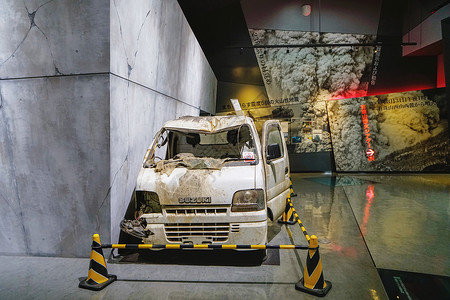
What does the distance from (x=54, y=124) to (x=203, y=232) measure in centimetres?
256

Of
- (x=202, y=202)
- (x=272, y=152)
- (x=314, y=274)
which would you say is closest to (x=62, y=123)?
(x=202, y=202)

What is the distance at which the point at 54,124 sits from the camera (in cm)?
425

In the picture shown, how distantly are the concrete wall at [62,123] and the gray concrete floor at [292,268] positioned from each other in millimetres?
497

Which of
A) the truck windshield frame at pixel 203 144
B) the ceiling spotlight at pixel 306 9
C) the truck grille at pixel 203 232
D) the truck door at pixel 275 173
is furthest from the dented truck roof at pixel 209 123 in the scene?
the ceiling spotlight at pixel 306 9

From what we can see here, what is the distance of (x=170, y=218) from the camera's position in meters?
3.94

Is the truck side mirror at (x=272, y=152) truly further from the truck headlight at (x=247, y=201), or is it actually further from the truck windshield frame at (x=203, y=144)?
the truck headlight at (x=247, y=201)

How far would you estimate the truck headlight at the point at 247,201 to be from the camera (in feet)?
12.9

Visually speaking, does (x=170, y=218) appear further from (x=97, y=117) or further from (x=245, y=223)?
(x=97, y=117)

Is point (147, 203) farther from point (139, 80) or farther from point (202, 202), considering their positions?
Answer: point (139, 80)

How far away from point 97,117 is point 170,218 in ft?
5.56

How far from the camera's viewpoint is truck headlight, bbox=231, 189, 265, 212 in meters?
3.92

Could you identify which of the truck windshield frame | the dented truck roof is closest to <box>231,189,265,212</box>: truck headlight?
the truck windshield frame

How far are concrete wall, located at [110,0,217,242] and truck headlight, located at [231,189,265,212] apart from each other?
1.75 meters

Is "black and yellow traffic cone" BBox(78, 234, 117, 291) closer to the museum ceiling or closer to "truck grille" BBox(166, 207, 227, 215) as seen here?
"truck grille" BBox(166, 207, 227, 215)
